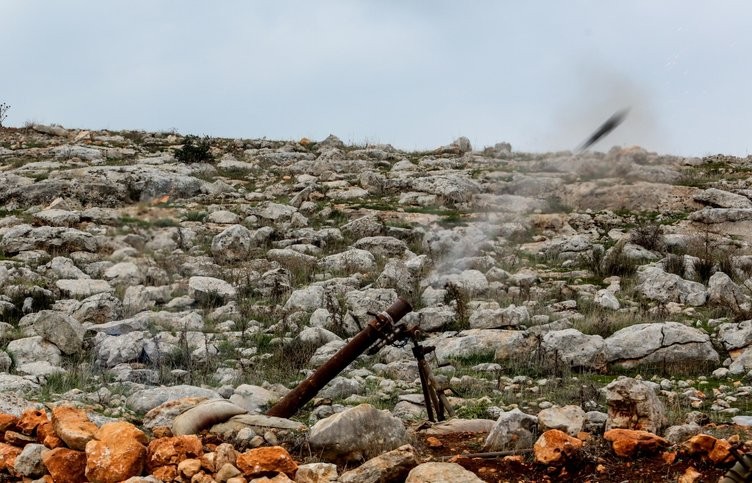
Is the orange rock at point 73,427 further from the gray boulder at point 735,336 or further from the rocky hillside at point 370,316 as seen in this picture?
the gray boulder at point 735,336

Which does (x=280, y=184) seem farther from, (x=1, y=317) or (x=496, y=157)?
(x=1, y=317)

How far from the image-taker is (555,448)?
4.28m

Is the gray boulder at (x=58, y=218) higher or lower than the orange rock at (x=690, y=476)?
higher

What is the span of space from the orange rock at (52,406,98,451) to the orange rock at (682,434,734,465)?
3.56 metres

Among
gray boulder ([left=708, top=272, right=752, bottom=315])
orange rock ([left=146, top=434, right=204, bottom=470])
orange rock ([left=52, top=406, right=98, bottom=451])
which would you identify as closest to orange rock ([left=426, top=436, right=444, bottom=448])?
orange rock ([left=146, top=434, right=204, bottom=470])

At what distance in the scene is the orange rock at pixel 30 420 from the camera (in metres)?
5.14

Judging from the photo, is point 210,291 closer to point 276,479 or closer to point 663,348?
point 663,348

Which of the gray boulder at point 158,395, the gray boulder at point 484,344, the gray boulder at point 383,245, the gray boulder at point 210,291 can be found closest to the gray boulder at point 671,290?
the gray boulder at point 484,344

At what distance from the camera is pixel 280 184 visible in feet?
61.4

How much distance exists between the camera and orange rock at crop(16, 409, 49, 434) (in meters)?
5.14

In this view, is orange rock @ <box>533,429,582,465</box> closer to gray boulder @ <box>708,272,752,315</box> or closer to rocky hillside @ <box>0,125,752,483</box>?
rocky hillside @ <box>0,125,752,483</box>

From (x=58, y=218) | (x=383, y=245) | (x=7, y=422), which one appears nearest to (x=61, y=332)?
(x=7, y=422)

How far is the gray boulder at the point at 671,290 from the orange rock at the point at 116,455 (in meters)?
6.67

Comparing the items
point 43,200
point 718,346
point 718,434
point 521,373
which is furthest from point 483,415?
point 43,200
